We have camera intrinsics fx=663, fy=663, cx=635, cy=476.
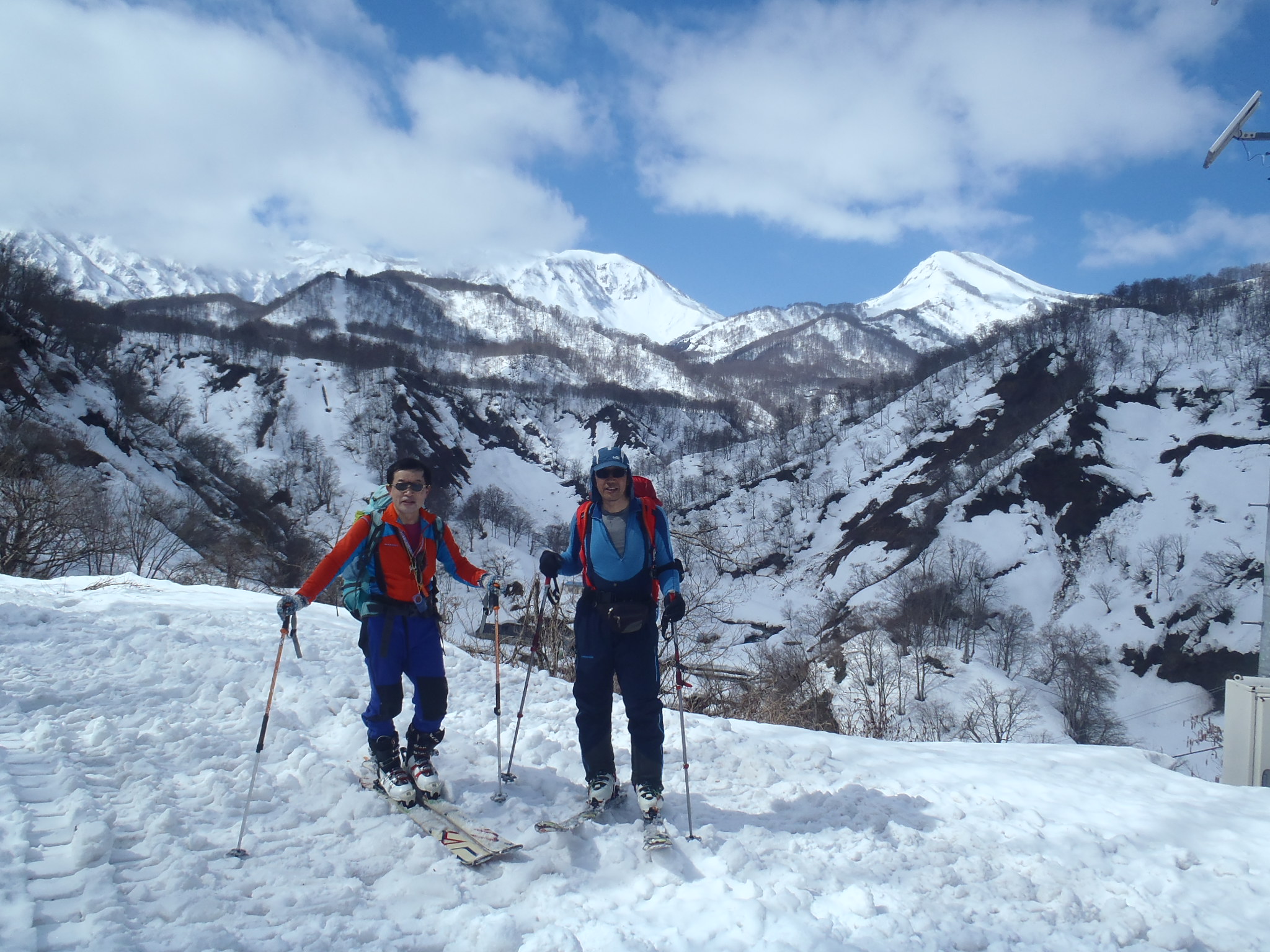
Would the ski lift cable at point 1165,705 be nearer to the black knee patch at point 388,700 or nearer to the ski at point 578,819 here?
the ski at point 578,819

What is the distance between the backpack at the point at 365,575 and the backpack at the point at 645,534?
1.32m

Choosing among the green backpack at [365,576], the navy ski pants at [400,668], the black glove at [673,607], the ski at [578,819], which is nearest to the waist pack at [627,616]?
the black glove at [673,607]

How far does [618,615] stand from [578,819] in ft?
4.05

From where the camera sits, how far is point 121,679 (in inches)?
226

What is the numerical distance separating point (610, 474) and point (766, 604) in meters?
75.9

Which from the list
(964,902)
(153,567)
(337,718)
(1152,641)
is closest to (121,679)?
(337,718)

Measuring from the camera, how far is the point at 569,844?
150 inches

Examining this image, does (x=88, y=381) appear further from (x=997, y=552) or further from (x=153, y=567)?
(x=997, y=552)

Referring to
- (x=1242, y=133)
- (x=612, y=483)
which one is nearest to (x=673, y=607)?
(x=612, y=483)

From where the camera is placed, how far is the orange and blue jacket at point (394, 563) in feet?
13.9

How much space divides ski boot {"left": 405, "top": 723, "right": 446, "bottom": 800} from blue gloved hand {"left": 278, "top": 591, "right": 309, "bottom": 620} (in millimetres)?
1097

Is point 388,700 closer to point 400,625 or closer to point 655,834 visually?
point 400,625

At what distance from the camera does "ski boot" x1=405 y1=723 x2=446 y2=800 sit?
165 inches

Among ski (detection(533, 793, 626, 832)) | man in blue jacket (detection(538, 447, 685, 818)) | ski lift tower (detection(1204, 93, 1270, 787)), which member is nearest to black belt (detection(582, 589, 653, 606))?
man in blue jacket (detection(538, 447, 685, 818))
